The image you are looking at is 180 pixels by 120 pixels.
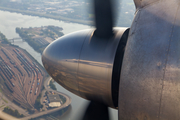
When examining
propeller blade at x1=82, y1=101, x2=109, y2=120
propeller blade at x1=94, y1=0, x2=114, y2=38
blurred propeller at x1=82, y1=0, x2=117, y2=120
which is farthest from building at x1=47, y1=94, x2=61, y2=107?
propeller blade at x1=94, y1=0, x2=114, y2=38

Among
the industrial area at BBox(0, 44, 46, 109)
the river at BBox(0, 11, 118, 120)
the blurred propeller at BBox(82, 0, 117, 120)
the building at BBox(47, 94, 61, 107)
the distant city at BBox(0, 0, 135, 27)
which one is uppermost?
the blurred propeller at BBox(82, 0, 117, 120)

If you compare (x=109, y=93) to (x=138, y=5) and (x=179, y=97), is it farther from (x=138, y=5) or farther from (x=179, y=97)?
(x=138, y=5)

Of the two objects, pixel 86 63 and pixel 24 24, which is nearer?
pixel 86 63

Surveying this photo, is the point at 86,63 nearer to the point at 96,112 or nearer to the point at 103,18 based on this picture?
the point at 103,18

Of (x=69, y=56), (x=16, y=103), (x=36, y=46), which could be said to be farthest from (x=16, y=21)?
(x=69, y=56)

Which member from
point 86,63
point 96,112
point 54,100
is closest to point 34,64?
point 54,100

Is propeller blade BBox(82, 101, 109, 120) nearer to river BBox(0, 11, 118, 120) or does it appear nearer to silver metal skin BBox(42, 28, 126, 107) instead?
silver metal skin BBox(42, 28, 126, 107)

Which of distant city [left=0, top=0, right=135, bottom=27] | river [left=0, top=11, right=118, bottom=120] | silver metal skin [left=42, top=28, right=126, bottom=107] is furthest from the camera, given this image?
distant city [left=0, top=0, right=135, bottom=27]
